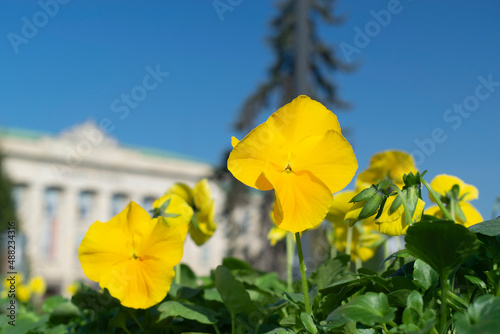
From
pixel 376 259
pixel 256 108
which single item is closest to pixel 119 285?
pixel 376 259

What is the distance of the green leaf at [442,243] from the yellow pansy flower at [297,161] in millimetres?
61

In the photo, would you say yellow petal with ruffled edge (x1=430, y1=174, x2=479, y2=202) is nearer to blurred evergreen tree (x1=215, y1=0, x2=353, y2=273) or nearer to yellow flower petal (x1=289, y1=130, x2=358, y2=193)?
yellow flower petal (x1=289, y1=130, x2=358, y2=193)

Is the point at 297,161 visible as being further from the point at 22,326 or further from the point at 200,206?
the point at 22,326

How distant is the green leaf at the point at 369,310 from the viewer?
27 centimetres

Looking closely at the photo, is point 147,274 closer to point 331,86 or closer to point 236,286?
point 236,286

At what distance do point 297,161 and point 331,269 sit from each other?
0.61 feet

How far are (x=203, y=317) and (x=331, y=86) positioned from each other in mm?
6003

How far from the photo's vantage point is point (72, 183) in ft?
71.1

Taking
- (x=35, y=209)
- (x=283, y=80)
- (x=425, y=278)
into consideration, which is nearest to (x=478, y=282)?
(x=425, y=278)

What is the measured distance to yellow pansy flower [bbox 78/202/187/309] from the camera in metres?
0.43

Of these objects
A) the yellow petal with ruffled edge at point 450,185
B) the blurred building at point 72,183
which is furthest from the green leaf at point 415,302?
the blurred building at point 72,183

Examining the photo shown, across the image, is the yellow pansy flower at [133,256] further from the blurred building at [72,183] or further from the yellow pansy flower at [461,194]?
the blurred building at [72,183]

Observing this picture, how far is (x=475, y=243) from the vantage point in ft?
0.97

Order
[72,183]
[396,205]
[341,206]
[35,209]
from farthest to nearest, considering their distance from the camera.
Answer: [72,183]
[35,209]
[341,206]
[396,205]
